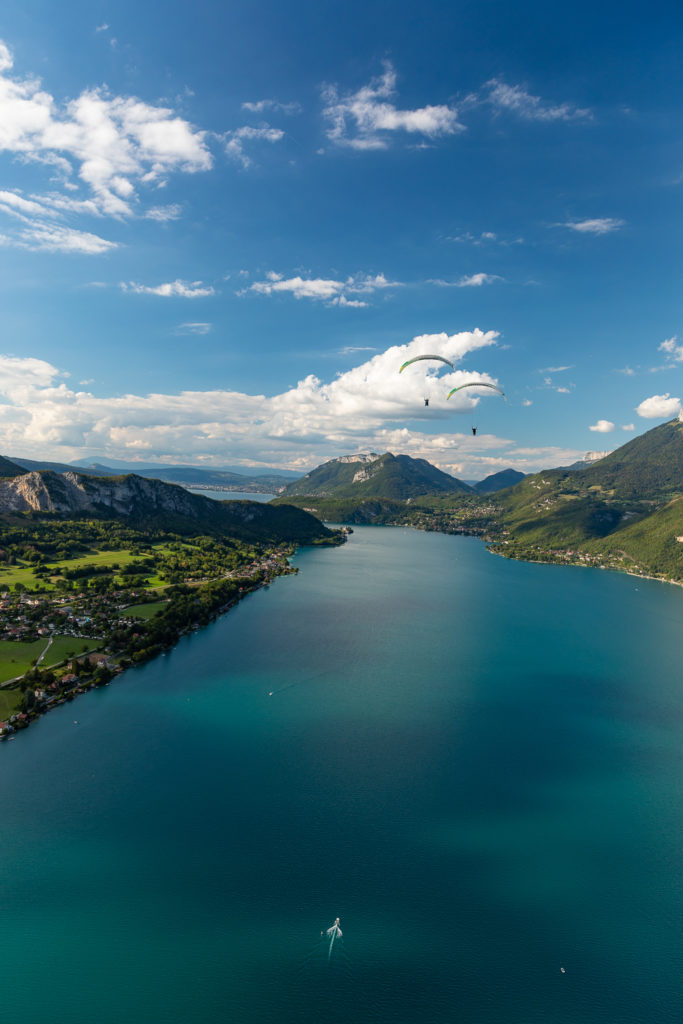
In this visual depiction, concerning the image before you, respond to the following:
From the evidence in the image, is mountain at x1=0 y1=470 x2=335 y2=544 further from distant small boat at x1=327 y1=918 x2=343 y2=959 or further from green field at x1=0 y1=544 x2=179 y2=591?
distant small boat at x1=327 y1=918 x2=343 y2=959

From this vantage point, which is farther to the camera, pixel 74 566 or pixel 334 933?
pixel 74 566

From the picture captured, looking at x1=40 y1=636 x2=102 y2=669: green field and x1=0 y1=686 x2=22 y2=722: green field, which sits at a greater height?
x1=40 y1=636 x2=102 y2=669: green field

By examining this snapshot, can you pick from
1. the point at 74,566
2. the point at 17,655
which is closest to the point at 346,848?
the point at 17,655

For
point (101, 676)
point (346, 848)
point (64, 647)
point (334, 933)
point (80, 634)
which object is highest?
point (80, 634)

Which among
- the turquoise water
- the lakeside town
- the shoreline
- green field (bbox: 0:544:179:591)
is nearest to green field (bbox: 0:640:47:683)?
the lakeside town

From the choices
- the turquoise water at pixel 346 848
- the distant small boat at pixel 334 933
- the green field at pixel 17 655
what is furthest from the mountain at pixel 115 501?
the distant small boat at pixel 334 933

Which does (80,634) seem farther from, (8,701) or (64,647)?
(8,701)
